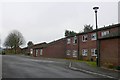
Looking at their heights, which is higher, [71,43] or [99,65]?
[71,43]

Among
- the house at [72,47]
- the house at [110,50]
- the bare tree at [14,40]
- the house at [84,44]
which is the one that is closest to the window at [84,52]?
the house at [84,44]

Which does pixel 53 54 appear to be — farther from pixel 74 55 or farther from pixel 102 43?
pixel 102 43

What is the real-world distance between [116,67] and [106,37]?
12.9ft

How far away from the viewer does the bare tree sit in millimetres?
89881

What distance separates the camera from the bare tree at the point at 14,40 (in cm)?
8988

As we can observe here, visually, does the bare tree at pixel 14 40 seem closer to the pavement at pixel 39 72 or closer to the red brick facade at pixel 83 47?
the red brick facade at pixel 83 47

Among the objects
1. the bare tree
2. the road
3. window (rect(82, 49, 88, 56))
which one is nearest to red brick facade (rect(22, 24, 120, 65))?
window (rect(82, 49, 88, 56))

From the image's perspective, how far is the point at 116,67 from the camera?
22281mm

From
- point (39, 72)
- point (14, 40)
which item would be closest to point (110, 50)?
point (39, 72)

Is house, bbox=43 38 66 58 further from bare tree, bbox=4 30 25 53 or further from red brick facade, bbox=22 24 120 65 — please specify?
bare tree, bbox=4 30 25 53

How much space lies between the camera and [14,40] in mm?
90062

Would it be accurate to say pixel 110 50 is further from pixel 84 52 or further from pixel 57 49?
pixel 57 49

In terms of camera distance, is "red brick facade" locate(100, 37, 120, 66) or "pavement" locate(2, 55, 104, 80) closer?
"pavement" locate(2, 55, 104, 80)

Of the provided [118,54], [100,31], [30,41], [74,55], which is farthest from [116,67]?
[30,41]
